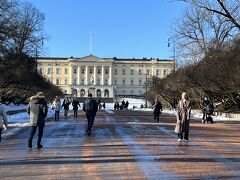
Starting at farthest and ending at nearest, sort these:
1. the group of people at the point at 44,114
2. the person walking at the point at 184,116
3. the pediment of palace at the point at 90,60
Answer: the pediment of palace at the point at 90,60, the person walking at the point at 184,116, the group of people at the point at 44,114

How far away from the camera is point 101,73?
590 feet

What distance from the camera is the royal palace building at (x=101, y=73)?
177m

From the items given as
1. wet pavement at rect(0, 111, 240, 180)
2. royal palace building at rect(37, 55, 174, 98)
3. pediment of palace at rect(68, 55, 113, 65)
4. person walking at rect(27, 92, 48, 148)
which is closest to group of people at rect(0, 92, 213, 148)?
person walking at rect(27, 92, 48, 148)

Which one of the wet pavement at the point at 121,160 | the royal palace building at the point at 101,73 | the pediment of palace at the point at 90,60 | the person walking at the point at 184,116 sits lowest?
the wet pavement at the point at 121,160

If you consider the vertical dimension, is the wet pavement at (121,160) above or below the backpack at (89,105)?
below

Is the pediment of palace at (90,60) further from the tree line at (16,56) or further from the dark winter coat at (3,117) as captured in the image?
the dark winter coat at (3,117)

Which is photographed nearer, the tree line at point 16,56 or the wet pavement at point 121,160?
the wet pavement at point 121,160

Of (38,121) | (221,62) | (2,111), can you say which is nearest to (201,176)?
(2,111)

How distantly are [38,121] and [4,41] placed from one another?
21.5 m

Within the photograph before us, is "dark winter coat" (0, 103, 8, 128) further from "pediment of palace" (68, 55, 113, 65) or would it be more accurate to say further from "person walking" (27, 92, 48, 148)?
"pediment of palace" (68, 55, 113, 65)

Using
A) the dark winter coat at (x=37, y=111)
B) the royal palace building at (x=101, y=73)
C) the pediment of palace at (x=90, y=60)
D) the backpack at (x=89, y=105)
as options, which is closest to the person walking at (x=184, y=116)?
the backpack at (x=89, y=105)

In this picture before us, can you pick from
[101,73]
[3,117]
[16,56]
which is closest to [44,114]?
[3,117]

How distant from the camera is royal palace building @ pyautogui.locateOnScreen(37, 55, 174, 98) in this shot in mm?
177375

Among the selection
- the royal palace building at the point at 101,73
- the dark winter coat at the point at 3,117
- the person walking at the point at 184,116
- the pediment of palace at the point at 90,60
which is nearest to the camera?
the dark winter coat at the point at 3,117
